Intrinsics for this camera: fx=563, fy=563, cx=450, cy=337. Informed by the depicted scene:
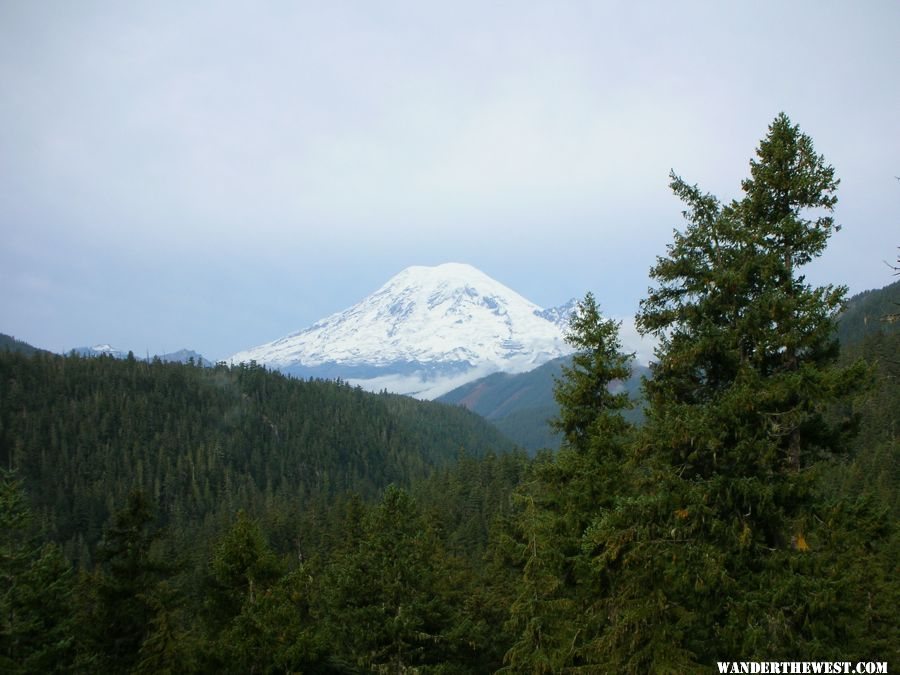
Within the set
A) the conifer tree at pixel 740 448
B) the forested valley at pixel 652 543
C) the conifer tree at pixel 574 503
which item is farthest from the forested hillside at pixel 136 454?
the conifer tree at pixel 740 448

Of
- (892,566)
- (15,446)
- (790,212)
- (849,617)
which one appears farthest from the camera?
(15,446)

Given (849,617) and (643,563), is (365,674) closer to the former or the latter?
(643,563)

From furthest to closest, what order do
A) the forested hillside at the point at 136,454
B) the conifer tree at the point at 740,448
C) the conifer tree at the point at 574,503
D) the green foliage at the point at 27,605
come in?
1. the forested hillside at the point at 136,454
2. the green foliage at the point at 27,605
3. the conifer tree at the point at 574,503
4. the conifer tree at the point at 740,448

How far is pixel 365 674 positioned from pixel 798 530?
48.4 feet

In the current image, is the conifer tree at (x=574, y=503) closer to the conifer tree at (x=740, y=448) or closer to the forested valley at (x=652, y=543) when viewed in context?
the forested valley at (x=652, y=543)

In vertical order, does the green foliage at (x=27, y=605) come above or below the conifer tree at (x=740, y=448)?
below

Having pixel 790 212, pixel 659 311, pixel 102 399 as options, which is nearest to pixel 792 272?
pixel 790 212

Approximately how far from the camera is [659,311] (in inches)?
511

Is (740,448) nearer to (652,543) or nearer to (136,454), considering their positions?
(652,543)

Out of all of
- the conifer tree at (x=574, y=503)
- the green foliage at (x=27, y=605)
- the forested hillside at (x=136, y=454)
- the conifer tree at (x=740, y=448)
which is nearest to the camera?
the conifer tree at (x=740, y=448)

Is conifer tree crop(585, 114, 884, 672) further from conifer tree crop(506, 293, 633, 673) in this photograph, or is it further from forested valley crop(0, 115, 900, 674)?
conifer tree crop(506, 293, 633, 673)

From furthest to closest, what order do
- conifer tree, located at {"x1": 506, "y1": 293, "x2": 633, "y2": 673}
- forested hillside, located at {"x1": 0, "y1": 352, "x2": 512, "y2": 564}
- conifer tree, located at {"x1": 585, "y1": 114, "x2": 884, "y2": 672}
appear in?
forested hillside, located at {"x1": 0, "y1": 352, "x2": 512, "y2": 564} → conifer tree, located at {"x1": 506, "y1": 293, "x2": 633, "y2": 673} → conifer tree, located at {"x1": 585, "y1": 114, "x2": 884, "y2": 672}

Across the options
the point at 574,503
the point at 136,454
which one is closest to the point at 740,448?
the point at 574,503

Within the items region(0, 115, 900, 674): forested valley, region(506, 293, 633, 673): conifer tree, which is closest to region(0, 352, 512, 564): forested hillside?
region(0, 115, 900, 674): forested valley
